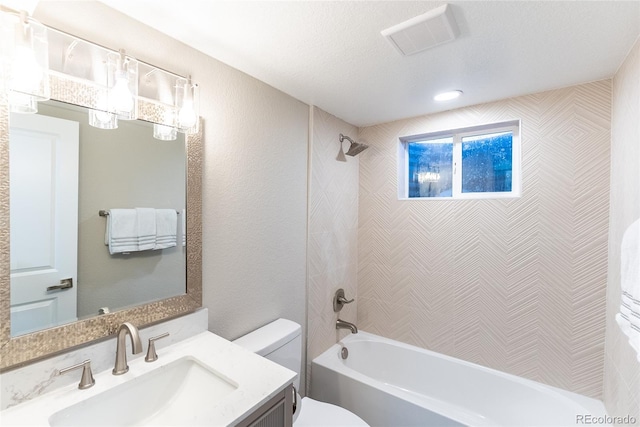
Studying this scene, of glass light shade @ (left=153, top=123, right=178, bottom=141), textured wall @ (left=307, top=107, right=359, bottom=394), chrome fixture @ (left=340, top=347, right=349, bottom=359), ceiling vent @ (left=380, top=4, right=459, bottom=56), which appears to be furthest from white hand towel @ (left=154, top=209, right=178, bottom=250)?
chrome fixture @ (left=340, top=347, right=349, bottom=359)

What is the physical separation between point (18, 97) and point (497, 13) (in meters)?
1.68

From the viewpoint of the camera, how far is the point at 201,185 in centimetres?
136

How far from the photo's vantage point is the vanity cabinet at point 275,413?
2.93ft

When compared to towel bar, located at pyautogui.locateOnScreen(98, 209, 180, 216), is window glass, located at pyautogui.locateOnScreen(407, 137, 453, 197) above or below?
above

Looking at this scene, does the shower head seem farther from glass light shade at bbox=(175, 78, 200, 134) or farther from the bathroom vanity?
the bathroom vanity

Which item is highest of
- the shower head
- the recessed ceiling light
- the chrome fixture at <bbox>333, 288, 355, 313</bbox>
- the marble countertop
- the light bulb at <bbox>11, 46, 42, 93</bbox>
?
the recessed ceiling light

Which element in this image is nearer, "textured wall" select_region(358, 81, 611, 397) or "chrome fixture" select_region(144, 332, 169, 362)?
"chrome fixture" select_region(144, 332, 169, 362)

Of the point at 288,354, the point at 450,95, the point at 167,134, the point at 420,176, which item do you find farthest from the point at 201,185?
the point at 420,176

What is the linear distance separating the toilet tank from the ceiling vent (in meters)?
1.60

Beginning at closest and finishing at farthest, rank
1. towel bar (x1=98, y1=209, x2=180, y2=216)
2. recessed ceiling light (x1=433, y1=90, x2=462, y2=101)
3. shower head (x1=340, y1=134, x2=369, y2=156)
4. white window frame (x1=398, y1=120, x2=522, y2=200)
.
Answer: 1. towel bar (x1=98, y1=209, x2=180, y2=216)
2. recessed ceiling light (x1=433, y1=90, x2=462, y2=101)
3. white window frame (x1=398, y1=120, x2=522, y2=200)
4. shower head (x1=340, y1=134, x2=369, y2=156)

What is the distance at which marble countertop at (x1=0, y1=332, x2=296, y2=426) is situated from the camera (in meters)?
0.83

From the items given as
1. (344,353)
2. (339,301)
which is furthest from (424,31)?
(344,353)

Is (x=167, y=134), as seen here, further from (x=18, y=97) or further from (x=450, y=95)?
(x=450, y=95)

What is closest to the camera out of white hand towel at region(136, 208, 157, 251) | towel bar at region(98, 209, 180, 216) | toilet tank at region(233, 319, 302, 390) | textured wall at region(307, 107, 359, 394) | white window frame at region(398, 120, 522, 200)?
towel bar at region(98, 209, 180, 216)
